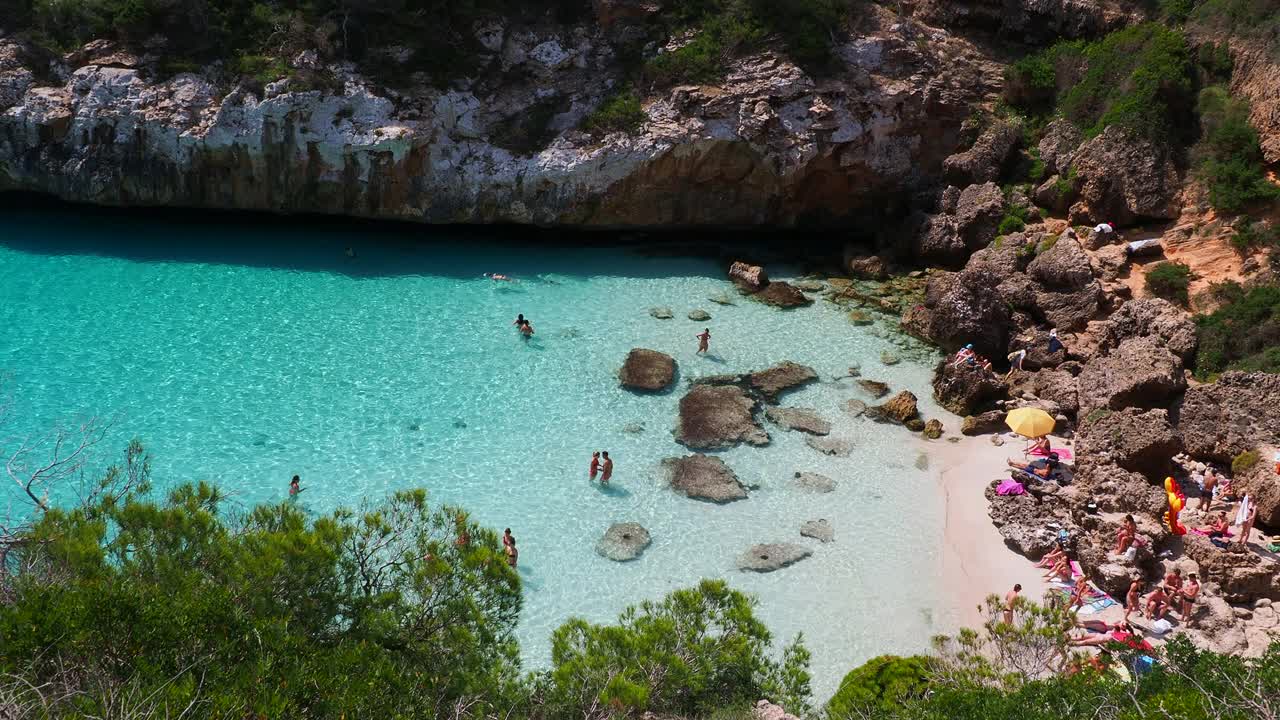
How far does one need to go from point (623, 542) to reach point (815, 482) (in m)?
4.26

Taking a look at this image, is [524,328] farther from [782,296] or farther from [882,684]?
[882,684]

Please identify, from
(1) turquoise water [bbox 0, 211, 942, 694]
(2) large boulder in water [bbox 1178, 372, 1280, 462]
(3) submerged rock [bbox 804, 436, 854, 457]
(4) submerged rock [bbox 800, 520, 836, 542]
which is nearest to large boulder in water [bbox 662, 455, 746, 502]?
(1) turquoise water [bbox 0, 211, 942, 694]

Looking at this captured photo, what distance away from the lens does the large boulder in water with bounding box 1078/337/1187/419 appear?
1814cm

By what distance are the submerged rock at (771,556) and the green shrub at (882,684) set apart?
2764 mm

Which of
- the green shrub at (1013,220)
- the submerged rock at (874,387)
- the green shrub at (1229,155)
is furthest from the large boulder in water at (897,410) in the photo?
the green shrub at (1229,155)

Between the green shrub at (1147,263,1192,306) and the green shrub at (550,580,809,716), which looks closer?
the green shrub at (550,580,809,716)

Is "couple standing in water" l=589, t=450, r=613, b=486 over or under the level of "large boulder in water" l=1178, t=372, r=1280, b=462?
under

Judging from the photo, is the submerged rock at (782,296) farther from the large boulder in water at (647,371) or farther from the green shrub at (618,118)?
the green shrub at (618,118)

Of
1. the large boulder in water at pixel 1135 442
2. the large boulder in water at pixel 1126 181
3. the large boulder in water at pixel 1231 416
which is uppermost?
the large boulder in water at pixel 1126 181

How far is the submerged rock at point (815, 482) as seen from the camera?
17297 mm

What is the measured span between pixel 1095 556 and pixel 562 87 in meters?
19.3

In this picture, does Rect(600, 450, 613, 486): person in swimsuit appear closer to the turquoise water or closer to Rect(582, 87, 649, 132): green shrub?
the turquoise water

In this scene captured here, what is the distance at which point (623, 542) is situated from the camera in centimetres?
1553

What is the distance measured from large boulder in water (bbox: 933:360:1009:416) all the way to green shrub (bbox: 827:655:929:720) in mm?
8749
